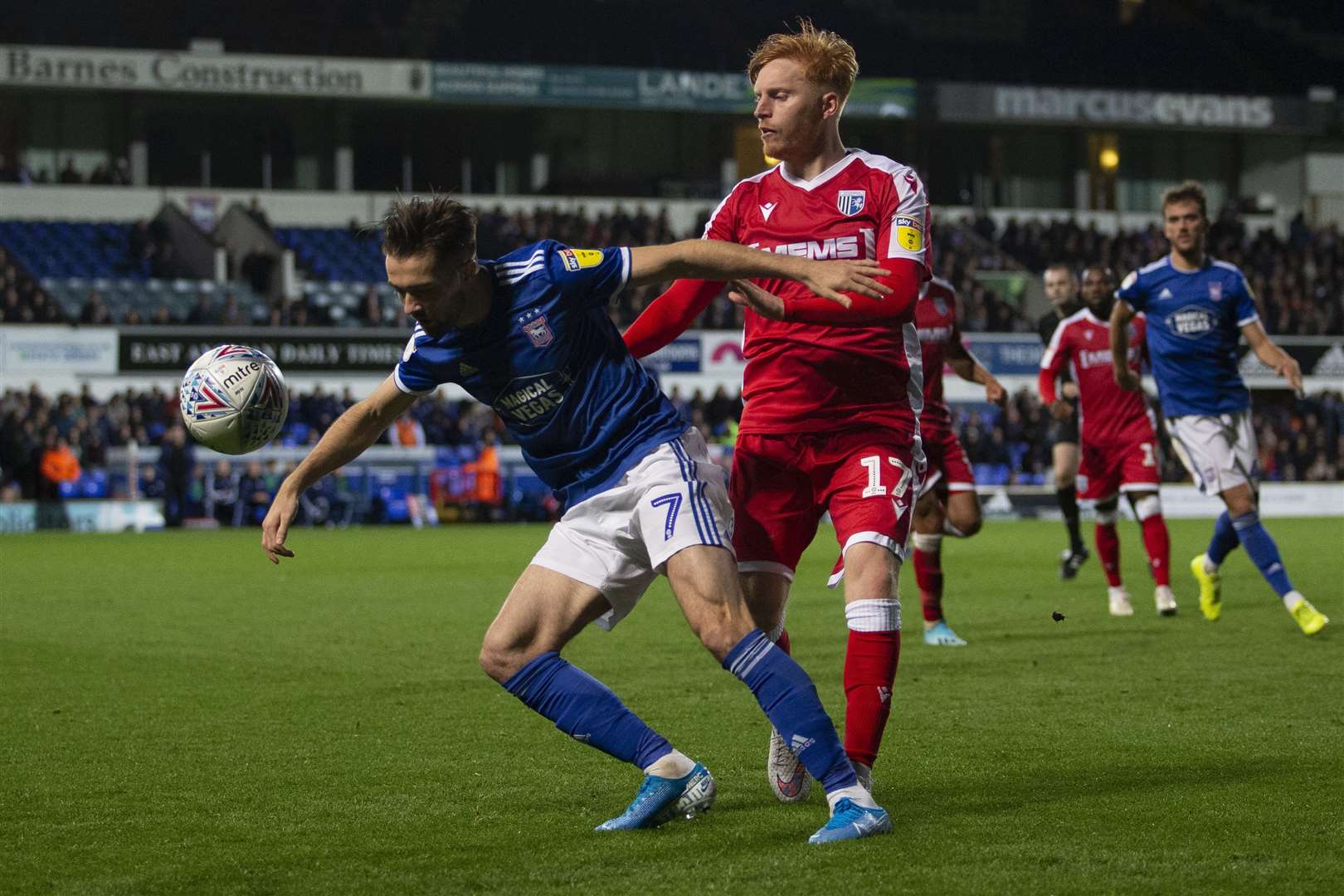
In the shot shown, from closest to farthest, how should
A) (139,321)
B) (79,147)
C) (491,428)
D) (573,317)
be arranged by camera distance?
1. (573,317)
2. (491,428)
3. (139,321)
4. (79,147)

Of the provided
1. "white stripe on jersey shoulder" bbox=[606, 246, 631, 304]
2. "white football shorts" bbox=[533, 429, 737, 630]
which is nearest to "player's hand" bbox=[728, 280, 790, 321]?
"white stripe on jersey shoulder" bbox=[606, 246, 631, 304]

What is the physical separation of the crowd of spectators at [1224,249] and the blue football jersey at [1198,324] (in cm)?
3080

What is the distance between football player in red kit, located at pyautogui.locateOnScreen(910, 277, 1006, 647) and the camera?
9.80 meters

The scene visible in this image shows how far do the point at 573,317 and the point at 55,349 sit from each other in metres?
28.9

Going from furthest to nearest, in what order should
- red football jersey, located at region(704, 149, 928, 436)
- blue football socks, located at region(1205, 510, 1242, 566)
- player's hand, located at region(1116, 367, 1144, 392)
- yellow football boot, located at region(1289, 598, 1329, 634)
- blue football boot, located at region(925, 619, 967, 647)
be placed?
blue football socks, located at region(1205, 510, 1242, 566) < player's hand, located at region(1116, 367, 1144, 392) < blue football boot, located at region(925, 619, 967, 647) < yellow football boot, located at region(1289, 598, 1329, 634) < red football jersey, located at region(704, 149, 928, 436)

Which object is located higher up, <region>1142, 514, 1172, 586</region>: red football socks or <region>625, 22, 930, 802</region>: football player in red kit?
<region>625, 22, 930, 802</region>: football player in red kit

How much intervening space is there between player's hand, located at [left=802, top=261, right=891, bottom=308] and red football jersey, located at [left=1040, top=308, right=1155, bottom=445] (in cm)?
769

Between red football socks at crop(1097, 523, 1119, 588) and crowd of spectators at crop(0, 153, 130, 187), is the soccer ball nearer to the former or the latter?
red football socks at crop(1097, 523, 1119, 588)

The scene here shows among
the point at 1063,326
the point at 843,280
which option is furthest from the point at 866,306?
the point at 1063,326

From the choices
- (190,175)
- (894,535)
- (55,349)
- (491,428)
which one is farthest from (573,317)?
(190,175)

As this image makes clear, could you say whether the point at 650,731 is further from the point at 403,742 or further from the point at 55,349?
the point at 55,349

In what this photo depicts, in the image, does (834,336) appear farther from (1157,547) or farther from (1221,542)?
(1157,547)

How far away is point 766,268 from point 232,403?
1.79 m

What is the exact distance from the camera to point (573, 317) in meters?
4.79
